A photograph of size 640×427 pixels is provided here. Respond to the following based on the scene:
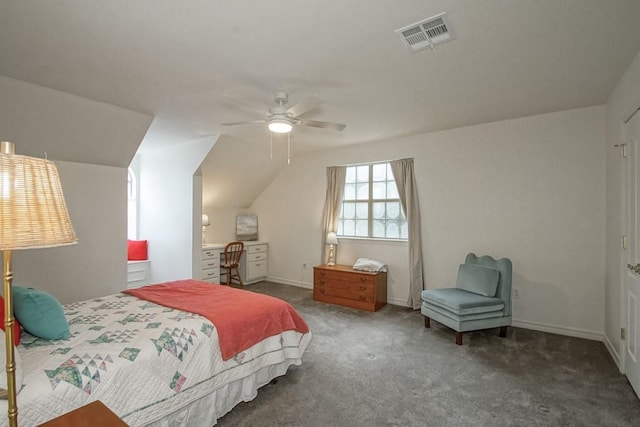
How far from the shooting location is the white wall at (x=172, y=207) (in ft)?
15.6

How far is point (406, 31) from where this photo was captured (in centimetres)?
195

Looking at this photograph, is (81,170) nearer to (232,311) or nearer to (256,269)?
(232,311)

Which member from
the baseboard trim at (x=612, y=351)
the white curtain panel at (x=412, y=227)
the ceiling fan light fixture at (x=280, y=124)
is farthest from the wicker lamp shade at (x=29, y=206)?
the white curtain panel at (x=412, y=227)

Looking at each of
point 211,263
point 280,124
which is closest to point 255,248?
point 211,263

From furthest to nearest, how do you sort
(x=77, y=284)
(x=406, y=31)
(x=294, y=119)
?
(x=77, y=284), (x=294, y=119), (x=406, y=31)

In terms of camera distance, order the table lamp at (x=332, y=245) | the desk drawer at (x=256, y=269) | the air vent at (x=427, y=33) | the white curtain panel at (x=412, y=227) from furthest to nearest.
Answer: the desk drawer at (x=256, y=269) → the table lamp at (x=332, y=245) → the white curtain panel at (x=412, y=227) → the air vent at (x=427, y=33)

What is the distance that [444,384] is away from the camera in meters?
2.51

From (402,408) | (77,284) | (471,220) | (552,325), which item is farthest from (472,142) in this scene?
(77,284)

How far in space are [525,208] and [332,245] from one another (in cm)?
277

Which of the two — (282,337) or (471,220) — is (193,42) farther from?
(471,220)

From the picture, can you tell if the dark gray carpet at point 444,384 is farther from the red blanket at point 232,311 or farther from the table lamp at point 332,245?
the table lamp at point 332,245

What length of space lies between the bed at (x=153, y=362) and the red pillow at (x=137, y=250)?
112 inches

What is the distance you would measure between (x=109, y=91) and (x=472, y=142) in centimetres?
414

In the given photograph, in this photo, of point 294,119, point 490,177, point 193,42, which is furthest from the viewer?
point 490,177
